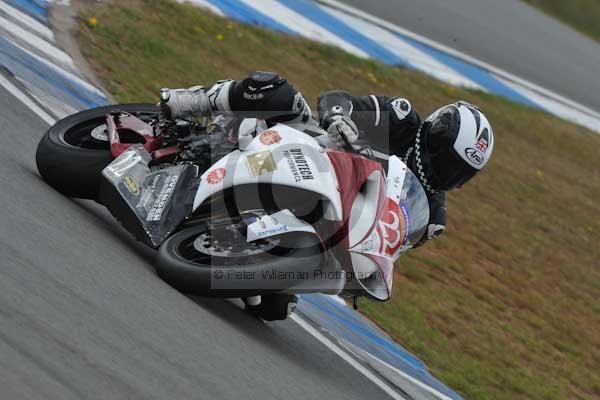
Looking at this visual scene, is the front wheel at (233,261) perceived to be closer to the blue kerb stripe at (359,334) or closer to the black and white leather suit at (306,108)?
the black and white leather suit at (306,108)

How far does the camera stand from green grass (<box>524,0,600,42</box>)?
72.5 feet

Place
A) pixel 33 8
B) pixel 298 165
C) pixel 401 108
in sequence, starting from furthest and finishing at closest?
pixel 33 8, pixel 401 108, pixel 298 165

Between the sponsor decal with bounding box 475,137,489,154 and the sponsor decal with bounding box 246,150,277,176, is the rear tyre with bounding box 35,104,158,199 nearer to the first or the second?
the sponsor decal with bounding box 246,150,277,176

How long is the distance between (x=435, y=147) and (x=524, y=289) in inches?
179

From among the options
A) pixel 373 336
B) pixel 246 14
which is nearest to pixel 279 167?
pixel 373 336

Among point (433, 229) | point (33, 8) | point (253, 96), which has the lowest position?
point (33, 8)

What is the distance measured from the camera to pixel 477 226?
428 inches

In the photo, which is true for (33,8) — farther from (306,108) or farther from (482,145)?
(482,145)

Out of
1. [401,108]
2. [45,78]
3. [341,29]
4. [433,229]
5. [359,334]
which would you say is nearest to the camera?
[433,229]

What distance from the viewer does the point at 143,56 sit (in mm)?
10469

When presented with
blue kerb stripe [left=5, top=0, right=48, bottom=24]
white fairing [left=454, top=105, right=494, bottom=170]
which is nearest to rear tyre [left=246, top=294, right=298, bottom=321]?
white fairing [left=454, top=105, right=494, bottom=170]

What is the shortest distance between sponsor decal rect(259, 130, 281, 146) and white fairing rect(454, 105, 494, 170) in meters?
1.05

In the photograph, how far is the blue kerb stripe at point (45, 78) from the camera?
7522 millimetres

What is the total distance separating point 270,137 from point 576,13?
19.1 m
